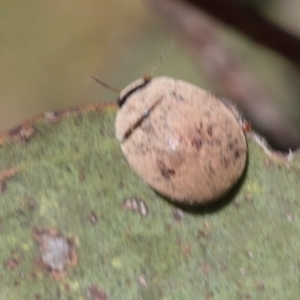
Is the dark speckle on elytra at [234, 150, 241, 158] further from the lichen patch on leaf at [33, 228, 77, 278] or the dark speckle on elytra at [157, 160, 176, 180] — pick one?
the lichen patch on leaf at [33, 228, 77, 278]

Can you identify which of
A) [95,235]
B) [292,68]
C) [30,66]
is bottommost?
[30,66]

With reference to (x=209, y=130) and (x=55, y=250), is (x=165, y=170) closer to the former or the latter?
(x=209, y=130)

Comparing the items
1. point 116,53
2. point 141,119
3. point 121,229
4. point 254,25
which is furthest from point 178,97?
point 116,53

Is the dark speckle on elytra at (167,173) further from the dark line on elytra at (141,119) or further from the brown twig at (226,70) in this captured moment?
the brown twig at (226,70)

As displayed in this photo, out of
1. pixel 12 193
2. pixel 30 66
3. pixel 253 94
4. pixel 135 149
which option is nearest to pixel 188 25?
pixel 253 94

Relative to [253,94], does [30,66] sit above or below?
below

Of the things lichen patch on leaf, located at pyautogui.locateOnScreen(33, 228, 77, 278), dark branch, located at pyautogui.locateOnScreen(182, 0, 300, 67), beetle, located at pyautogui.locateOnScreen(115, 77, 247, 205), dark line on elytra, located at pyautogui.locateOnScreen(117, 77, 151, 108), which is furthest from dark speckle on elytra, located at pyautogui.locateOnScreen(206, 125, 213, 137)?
dark branch, located at pyautogui.locateOnScreen(182, 0, 300, 67)

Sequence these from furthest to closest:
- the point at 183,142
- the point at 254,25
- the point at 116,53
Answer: the point at 116,53
the point at 254,25
the point at 183,142

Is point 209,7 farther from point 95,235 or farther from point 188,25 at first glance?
point 95,235
